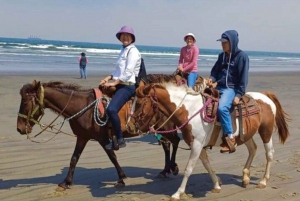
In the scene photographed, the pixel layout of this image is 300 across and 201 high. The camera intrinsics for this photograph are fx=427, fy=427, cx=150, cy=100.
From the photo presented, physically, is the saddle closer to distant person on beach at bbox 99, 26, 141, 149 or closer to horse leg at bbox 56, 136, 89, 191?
distant person on beach at bbox 99, 26, 141, 149

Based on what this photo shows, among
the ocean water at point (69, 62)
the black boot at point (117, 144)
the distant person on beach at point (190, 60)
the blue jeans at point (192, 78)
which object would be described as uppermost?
the distant person on beach at point (190, 60)

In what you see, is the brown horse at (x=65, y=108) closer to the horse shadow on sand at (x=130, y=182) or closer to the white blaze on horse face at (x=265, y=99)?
the horse shadow on sand at (x=130, y=182)

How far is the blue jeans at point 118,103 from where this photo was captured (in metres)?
5.95

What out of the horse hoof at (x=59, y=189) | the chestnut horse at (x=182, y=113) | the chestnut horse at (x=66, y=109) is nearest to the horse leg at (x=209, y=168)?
the chestnut horse at (x=182, y=113)

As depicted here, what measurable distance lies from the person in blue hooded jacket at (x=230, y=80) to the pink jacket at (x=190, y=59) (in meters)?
2.32

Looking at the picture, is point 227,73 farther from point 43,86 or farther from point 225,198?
point 43,86

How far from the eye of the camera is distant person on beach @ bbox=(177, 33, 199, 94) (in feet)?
27.9

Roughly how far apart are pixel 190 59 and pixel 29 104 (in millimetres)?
3827

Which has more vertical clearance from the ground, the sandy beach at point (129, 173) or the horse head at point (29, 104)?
the horse head at point (29, 104)

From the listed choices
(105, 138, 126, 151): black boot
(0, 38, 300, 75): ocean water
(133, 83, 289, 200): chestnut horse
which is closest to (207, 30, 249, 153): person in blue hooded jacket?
(133, 83, 289, 200): chestnut horse

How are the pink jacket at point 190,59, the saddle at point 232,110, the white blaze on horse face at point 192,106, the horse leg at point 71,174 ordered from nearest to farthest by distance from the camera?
the white blaze on horse face at point 192,106
the saddle at point 232,110
the horse leg at point 71,174
the pink jacket at point 190,59

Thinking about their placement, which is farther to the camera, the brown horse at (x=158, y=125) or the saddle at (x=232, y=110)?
the brown horse at (x=158, y=125)

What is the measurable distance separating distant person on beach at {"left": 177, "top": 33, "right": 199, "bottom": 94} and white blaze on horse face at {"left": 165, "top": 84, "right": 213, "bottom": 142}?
261 centimetres

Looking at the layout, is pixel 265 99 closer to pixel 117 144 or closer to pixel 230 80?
pixel 230 80
